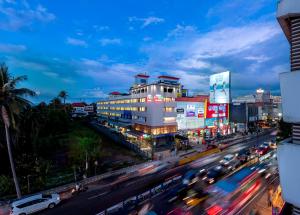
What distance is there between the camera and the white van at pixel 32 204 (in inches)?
830

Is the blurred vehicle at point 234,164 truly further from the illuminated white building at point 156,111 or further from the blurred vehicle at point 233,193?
the illuminated white building at point 156,111

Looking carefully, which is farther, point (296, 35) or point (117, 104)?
point (117, 104)

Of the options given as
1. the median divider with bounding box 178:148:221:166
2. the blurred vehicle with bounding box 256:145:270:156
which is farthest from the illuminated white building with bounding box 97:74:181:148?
the blurred vehicle with bounding box 256:145:270:156

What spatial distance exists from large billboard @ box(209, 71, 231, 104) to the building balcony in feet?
205

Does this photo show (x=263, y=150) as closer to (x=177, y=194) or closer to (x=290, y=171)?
(x=177, y=194)

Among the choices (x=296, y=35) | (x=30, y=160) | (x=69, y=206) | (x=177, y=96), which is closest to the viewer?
(x=296, y=35)

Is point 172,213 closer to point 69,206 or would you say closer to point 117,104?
point 69,206

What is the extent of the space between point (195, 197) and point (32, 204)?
1919 centimetres

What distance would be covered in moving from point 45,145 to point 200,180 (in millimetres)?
34745

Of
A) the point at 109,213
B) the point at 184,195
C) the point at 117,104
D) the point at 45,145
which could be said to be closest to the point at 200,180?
the point at 184,195

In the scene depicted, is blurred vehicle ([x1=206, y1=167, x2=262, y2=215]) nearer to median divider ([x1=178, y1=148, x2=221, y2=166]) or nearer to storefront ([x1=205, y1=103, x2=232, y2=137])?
median divider ([x1=178, y1=148, x2=221, y2=166])

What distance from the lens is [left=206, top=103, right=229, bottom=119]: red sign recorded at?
64463 millimetres

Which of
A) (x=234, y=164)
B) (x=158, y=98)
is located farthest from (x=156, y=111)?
(x=234, y=164)

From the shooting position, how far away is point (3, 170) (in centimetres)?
3006
